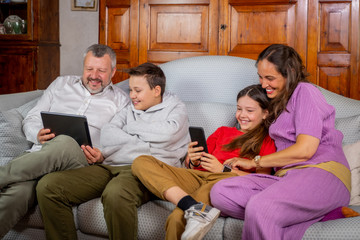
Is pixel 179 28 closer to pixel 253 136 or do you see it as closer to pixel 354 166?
pixel 253 136

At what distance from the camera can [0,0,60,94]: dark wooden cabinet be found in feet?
12.2

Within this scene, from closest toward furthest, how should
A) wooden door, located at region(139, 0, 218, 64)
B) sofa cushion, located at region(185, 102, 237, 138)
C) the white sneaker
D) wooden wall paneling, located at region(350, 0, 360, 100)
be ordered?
the white sneaker
sofa cushion, located at region(185, 102, 237, 138)
wooden wall paneling, located at region(350, 0, 360, 100)
wooden door, located at region(139, 0, 218, 64)

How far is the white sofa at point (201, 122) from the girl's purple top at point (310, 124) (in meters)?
0.23

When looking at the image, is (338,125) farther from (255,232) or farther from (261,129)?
(255,232)

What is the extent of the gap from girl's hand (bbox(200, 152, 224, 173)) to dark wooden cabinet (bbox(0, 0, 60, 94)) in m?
2.48

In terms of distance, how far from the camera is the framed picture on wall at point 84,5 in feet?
12.7

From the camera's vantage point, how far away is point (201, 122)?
2145 mm

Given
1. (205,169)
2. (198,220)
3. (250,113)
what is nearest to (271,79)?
(250,113)

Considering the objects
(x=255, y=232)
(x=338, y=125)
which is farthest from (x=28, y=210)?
(x=338, y=125)

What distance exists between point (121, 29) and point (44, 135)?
2.05m

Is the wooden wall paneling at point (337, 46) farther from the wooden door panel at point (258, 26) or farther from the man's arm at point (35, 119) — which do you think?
the man's arm at point (35, 119)

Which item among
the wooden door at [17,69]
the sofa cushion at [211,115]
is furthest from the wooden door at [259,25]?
the wooden door at [17,69]

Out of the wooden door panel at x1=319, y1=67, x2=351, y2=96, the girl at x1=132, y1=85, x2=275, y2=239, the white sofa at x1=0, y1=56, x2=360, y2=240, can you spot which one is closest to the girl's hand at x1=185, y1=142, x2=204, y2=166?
the girl at x1=132, y1=85, x2=275, y2=239

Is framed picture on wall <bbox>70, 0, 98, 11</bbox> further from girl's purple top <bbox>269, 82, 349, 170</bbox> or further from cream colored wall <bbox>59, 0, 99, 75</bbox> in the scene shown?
girl's purple top <bbox>269, 82, 349, 170</bbox>
